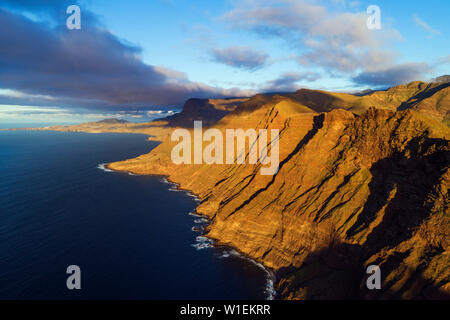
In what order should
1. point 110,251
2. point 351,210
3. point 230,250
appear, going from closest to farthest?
point 351,210 < point 110,251 < point 230,250

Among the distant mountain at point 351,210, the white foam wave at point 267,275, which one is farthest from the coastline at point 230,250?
the distant mountain at point 351,210

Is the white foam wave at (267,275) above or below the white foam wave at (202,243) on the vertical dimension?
below

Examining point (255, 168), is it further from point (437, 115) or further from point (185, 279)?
point (437, 115)

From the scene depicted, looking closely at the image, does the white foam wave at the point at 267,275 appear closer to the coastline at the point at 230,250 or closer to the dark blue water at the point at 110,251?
the coastline at the point at 230,250

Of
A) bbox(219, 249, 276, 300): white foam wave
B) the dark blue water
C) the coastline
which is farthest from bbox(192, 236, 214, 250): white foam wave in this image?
bbox(219, 249, 276, 300): white foam wave

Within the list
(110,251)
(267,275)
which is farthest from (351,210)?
(110,251)

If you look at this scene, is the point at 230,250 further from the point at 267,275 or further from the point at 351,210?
the point at 351,210

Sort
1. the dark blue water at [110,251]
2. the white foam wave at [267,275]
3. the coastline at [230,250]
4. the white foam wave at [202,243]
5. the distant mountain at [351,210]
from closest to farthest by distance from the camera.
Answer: the distant mountain at [351,210], the white foam wave at [267,275], the dark blue water at [110,251], the coastline at [230,250], the white foam wave at [202,243]

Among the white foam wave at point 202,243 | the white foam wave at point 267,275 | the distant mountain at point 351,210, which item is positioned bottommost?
the white foam wave at point 267,275
